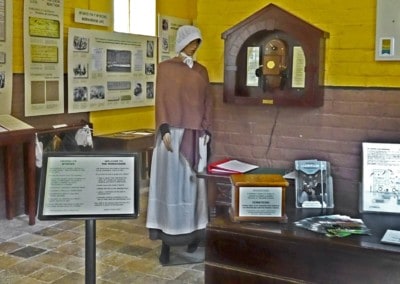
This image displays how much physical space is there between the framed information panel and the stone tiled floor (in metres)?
1.22

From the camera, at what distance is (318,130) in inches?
124

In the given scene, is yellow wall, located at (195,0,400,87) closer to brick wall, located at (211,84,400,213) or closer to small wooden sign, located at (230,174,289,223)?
brick wall, located at (211,84,400,213)

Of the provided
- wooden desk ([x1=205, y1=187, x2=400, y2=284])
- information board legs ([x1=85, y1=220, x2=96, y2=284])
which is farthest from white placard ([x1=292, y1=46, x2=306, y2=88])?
information board legs ([x1=85, y1=220, x2=96, y2=284])

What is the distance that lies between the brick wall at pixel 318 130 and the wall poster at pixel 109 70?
2127 millimetres

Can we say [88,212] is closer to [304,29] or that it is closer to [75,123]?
[304,29]

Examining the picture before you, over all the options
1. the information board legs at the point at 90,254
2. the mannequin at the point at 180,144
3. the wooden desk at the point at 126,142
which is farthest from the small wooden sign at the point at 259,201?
the wooden desk at the point at 126,142

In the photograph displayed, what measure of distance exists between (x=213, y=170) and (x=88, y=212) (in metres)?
1.13

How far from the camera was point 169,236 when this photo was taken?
11.1ft

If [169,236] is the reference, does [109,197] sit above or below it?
above

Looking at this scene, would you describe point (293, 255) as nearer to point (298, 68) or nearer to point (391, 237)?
point (391, 237)

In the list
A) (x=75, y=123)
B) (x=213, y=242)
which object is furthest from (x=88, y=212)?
(x=75, y=123)

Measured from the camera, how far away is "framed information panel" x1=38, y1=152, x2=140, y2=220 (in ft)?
6.64

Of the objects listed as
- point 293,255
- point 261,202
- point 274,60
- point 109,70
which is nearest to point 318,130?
point 274,60

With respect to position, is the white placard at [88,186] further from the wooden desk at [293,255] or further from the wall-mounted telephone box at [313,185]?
Result: the wall-mounted telephone box at [313,185]
